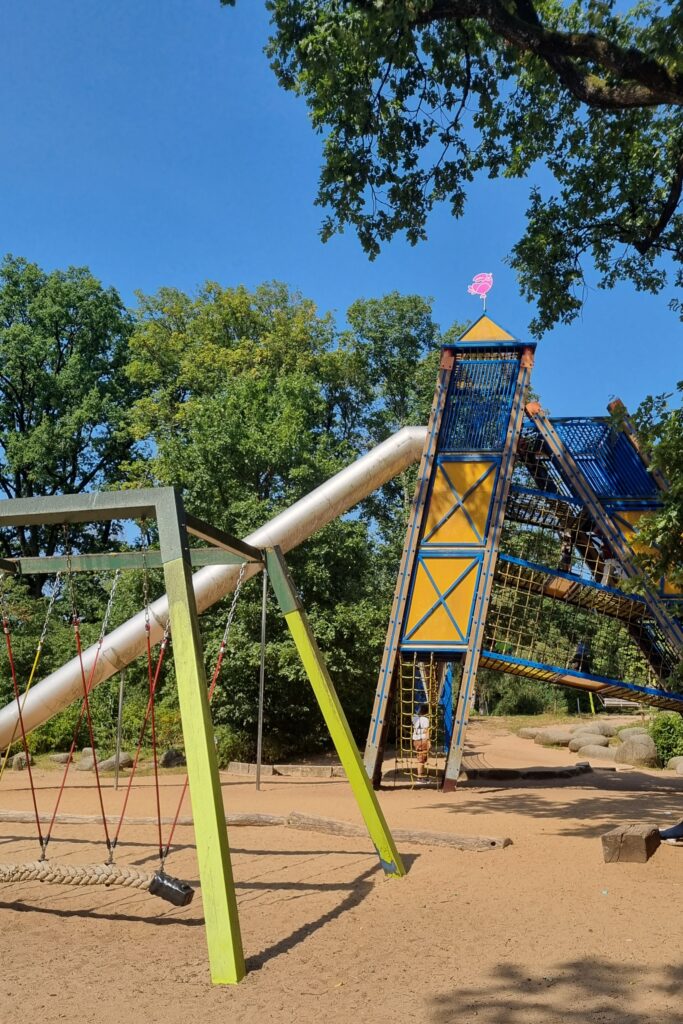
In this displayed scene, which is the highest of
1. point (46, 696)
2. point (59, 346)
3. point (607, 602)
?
point (59, 346)

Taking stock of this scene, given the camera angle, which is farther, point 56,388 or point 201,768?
point 56,388

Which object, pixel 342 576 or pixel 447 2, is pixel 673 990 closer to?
pixel 447 2

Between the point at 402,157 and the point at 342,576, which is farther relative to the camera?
the point at 342,576

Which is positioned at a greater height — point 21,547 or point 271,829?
point 21,547

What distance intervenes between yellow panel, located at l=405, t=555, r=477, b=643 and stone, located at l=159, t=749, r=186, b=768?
7.57 meters

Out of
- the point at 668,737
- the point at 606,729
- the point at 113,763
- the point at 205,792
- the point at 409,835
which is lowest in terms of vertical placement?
the point at 409,835

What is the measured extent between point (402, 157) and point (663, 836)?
7653 mm

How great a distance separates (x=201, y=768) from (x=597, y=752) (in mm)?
15729

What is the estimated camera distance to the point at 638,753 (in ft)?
56.5

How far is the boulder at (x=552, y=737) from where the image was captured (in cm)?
2112

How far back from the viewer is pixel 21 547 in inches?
1173

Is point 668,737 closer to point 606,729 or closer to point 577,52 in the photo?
point 606,729

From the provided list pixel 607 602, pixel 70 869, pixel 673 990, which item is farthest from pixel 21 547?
pixel 673 990

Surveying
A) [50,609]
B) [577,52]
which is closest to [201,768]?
[50,609]
